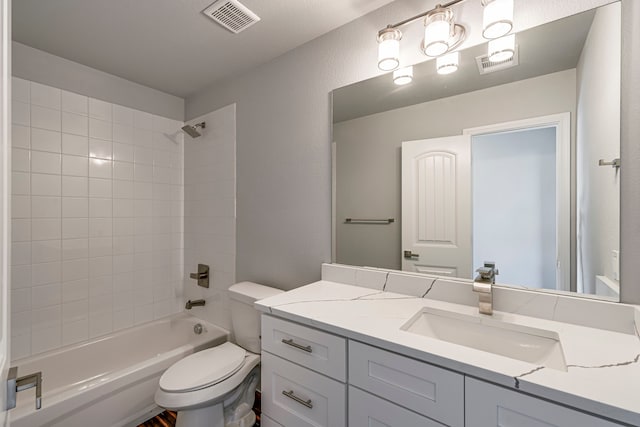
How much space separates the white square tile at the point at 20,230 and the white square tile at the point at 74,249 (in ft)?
0.61

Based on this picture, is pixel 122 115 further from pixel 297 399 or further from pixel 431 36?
pixel 297 399

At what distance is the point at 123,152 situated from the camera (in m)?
2.23

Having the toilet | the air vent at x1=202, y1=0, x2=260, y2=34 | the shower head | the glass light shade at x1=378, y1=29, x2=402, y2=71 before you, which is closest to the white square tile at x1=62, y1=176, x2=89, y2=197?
the shower head

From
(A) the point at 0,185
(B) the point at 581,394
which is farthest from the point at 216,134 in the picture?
(B) the point at 581,394

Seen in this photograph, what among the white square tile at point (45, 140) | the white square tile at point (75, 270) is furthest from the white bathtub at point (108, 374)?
the white square tile at point (45, 140)

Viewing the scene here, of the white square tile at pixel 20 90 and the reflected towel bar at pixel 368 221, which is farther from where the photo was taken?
the white square tile at pixel 20 90

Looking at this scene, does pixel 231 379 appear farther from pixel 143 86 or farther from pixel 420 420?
pixel 143 86

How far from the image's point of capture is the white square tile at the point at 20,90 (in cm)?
175

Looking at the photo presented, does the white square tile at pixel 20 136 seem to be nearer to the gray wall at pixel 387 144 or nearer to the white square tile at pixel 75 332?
the white square tile at pixel 75 332

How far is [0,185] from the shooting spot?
0.55 m

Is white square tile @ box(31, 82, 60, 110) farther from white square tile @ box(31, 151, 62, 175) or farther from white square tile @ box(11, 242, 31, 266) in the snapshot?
white square tile @ box(11, 242, 31, 266)

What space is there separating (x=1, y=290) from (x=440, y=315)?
1.28m

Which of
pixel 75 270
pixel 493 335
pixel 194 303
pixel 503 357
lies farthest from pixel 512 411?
pixel 75 270

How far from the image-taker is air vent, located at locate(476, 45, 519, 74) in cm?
112
